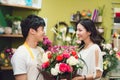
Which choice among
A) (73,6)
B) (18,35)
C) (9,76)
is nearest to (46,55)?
(18,35)

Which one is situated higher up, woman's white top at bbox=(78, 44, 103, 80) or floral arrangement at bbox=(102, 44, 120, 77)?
woman's white top at bbox=(78, 44, 103, 80)

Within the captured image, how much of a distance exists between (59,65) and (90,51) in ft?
1.87

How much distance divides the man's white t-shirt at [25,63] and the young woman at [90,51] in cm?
37

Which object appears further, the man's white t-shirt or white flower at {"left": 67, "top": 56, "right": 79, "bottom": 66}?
the man's white t-shirt

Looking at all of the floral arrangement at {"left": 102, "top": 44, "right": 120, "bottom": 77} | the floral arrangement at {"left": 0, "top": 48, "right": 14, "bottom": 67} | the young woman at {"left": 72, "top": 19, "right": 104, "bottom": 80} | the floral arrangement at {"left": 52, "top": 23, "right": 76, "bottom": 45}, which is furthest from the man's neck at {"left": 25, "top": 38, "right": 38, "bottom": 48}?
the floral arrangement at {"left": 52, "top": 23, "right": 76, "bottom": 45}

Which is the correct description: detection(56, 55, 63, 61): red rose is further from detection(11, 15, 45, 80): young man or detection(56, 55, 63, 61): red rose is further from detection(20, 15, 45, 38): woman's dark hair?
detection(20, 15, 45, 38): woman's dark hair

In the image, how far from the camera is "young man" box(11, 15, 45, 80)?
2.06 metres

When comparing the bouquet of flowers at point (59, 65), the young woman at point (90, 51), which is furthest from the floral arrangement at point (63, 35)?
the bouquet of flowers at point (59, 65)

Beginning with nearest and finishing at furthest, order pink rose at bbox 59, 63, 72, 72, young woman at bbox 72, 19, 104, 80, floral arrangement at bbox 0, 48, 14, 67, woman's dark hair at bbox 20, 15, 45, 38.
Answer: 1. pink rose at bbox 59, 63, 72, 72
2. woman's dark hair at bbox 20, 15, 45, 38
3. young woman at bbox 72, 19, 104, 80
4. floral arrangement at bbox 0, 48, 14, 67

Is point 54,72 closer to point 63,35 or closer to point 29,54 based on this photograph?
point 29,54

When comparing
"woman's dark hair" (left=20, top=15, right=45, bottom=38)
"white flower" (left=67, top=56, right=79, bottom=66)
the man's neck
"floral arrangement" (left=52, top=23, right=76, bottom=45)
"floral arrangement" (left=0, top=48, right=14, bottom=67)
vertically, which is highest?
"woman's dark hair" (left=20, top=15, right=45, bottom=38)

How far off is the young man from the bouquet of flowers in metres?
0.12

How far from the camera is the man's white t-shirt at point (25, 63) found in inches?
80.7

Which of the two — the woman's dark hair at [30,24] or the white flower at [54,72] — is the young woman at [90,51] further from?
the woman's dark hair at [30,24]
